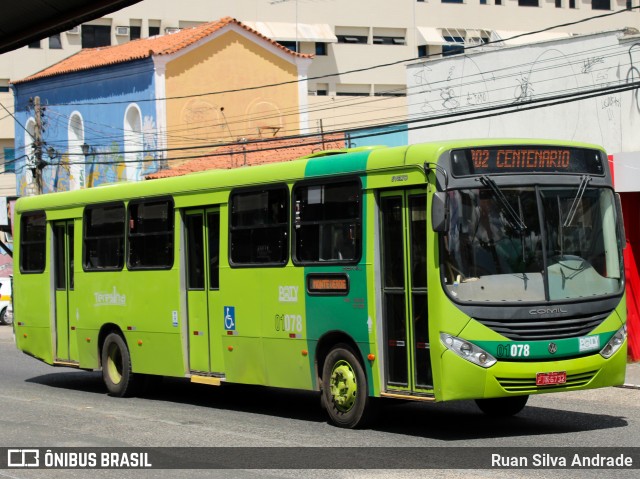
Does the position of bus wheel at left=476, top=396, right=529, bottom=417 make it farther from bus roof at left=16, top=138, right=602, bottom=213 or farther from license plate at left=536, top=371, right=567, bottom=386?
bus roof at left=16, top=138, right=602, bottom=213

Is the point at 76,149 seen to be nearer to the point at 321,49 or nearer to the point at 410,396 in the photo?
the point at 321,49

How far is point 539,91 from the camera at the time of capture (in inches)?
1162

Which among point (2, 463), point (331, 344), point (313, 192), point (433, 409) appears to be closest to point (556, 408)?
point (433, 409)

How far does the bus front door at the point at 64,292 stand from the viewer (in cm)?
1894

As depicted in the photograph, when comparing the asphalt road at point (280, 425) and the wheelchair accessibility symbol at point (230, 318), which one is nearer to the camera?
the asphalt road at point (280, 425)

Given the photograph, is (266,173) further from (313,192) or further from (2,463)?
(2,463)

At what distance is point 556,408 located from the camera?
1498cm

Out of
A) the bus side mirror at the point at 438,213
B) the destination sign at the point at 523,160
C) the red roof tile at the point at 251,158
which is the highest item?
the red roof tile at the point at 251,158

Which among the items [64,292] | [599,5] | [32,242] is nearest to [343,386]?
[64,292]

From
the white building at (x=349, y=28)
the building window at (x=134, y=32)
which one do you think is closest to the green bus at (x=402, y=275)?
the white building at (x=349, y=28)

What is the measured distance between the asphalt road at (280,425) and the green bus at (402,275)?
463 millimetres

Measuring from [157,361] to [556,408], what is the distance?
5513mm

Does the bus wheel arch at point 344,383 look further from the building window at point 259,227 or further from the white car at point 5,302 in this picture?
the white car at point 5,302

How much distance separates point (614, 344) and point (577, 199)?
1558 millimetres
